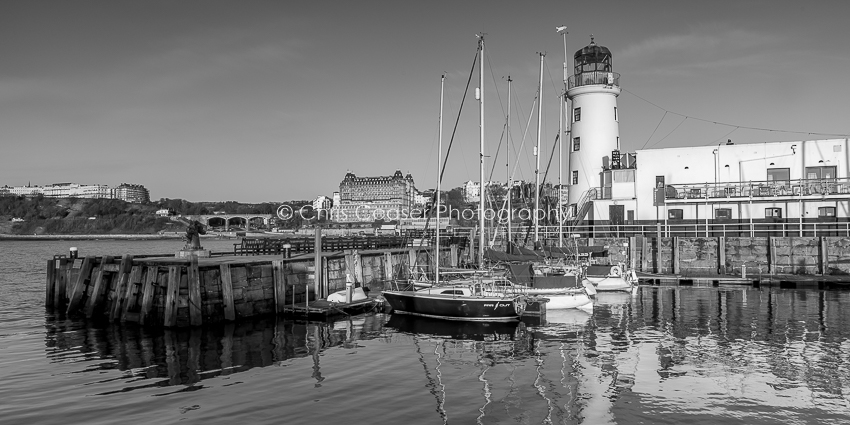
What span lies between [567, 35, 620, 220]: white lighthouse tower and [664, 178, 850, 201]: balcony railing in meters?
7.19

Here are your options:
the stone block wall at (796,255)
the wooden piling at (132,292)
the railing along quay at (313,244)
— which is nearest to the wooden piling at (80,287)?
the wooden piling at (132,292)

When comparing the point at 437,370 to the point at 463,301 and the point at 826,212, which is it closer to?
the point at 463,301

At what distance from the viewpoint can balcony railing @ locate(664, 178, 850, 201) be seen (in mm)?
44250

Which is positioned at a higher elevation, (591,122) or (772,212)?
(591,122)

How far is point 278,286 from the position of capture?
91.2 feet

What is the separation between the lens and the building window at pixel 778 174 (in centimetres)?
4628

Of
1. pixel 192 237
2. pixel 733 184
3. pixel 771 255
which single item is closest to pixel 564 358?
pixel 192 237

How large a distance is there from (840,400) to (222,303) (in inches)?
877

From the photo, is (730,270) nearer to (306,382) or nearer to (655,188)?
(655,188)

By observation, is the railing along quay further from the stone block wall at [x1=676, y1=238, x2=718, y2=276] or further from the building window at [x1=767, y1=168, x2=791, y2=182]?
the building window at [x1=767, y1=168, x2=791, y2=182]

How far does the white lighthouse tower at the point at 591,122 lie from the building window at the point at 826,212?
54.8 feet

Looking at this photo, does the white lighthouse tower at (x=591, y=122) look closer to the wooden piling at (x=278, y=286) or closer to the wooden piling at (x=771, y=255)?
the wooden piling at (x=771, y=255)

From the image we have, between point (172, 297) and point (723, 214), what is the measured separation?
42.8 metres

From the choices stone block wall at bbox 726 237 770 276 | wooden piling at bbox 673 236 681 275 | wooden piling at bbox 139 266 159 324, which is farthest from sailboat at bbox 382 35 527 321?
stone block wall at bbox 726 237 770 276
